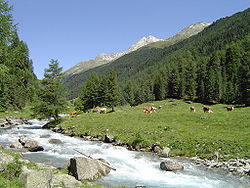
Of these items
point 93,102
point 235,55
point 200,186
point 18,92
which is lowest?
point 200,186

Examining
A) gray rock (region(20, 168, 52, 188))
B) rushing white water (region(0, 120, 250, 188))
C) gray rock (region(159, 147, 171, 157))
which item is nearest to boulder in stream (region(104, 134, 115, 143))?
rushing white water (region(0, 120, 250, 188))

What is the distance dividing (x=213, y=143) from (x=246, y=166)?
4.56m

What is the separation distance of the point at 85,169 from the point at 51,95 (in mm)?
32632

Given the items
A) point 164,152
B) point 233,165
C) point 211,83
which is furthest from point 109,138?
point 211,83

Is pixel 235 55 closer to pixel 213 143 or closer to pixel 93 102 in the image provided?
pixel 93 102

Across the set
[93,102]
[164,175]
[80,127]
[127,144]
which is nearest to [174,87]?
[93,102]

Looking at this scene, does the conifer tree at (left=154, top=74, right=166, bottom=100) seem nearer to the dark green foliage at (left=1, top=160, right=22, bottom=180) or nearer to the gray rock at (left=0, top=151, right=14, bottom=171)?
the gray rock at (left=0, top=151, right=14, bottom=171)

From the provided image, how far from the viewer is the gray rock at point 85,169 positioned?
13.4 m

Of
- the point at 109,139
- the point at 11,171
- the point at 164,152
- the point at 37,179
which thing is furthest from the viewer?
the point at 109,139

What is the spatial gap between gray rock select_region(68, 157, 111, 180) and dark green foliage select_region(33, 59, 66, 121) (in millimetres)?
30285

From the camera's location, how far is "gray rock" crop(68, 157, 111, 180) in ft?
44.1

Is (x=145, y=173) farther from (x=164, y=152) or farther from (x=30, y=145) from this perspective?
(x=30, y=145)

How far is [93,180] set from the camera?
13.6m

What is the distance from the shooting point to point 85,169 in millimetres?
13789
